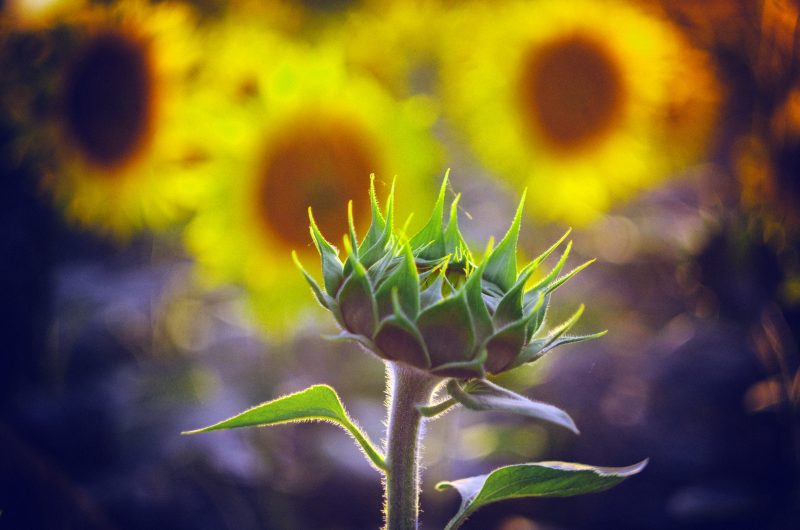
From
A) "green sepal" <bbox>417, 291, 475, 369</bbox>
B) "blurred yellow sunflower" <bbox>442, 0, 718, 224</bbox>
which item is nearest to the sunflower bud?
"green sepal" <bbox>417, 291, 475, 369</bbox>

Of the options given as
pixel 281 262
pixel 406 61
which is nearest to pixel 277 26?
pixel 406 61

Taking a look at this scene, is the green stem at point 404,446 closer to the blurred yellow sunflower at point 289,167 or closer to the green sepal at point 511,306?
the green sepal at point 511,306

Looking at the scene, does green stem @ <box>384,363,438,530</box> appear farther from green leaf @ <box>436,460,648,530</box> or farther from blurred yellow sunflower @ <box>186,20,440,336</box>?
blurred yellow sunflower @ <box>186,20,440,336</box>

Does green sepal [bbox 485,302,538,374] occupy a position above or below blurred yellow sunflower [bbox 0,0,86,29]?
below

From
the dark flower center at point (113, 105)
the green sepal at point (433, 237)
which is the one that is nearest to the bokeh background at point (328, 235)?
the dark flower center at point (113, 105)

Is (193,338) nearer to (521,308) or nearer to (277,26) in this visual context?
(277,26)
